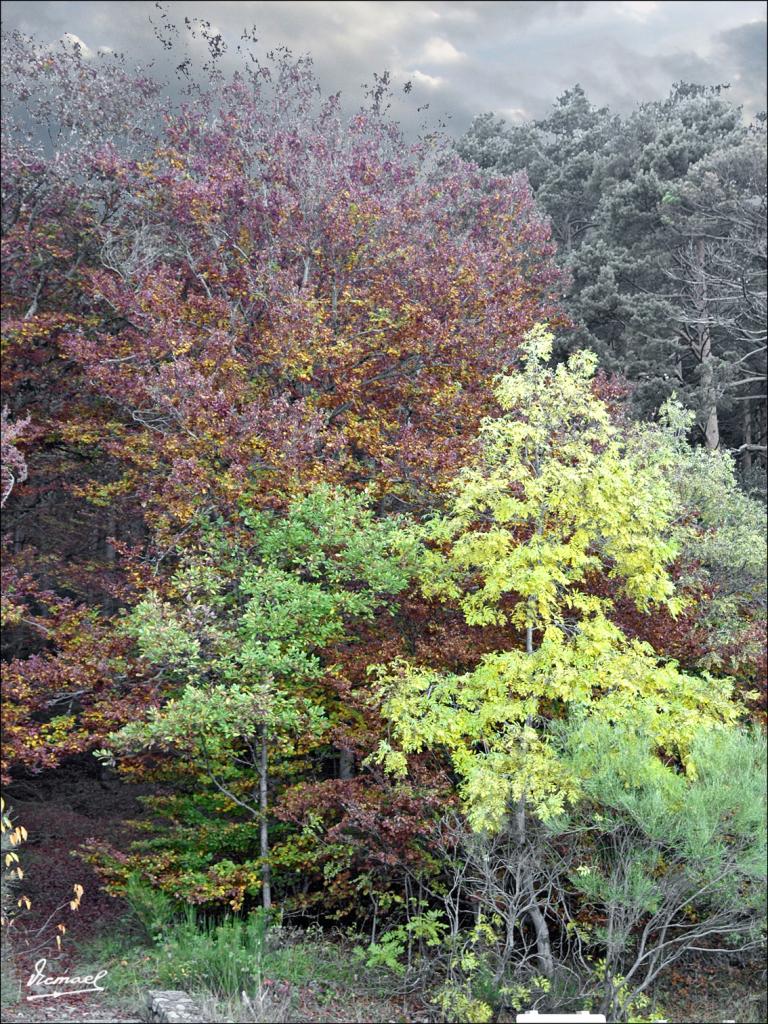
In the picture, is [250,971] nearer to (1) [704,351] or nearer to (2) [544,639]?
(2) [544,639]

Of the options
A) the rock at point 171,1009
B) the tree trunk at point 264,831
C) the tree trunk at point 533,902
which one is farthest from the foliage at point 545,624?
the rock at point 171,1009

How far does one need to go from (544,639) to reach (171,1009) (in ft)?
13.4

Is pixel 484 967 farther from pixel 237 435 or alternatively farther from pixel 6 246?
pixel 6 246

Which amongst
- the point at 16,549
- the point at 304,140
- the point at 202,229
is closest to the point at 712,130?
the point at 304,140

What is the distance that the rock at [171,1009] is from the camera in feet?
20.7

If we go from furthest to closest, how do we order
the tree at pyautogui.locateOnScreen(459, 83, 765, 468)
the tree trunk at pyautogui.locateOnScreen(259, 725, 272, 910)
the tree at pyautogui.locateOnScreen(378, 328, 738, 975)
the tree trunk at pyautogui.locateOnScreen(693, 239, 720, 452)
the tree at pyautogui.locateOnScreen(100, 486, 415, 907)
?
the tree at pyautogui.locateOnScreen(459, 83, 765, 468) → the tree trunk at pyautogui.locateOnScreen(693, 239, 720, 452) → the tree trunk at pyautogui.locateOnScreen(259, 725, 272, 910) → the tree at pyautogui.locateOnScreen(100, 486, 415, 907) → the tree at pyautogui.locateOnScreen(378, 328, 738, 975)

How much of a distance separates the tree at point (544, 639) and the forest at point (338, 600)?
0.05 m

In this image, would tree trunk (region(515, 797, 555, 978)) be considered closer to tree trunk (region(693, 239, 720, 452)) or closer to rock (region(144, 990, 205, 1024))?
rock (region(144, 990, 205, 1024))

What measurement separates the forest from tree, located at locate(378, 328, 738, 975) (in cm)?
5

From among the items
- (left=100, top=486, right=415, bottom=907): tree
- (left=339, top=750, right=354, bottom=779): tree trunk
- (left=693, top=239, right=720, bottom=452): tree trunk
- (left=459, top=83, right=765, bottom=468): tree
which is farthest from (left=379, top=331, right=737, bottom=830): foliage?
(left=693, top=239, right=720, bottom=452): tree trunk

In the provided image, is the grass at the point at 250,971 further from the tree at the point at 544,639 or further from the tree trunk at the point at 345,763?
the tree at the point at 544,639

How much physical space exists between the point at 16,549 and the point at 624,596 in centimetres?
1044

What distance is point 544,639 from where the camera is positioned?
24.3 ft

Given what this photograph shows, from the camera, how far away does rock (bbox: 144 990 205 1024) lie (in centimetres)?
632
